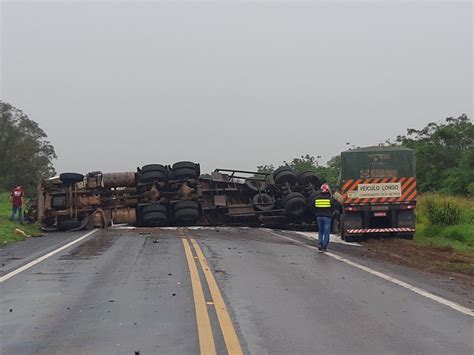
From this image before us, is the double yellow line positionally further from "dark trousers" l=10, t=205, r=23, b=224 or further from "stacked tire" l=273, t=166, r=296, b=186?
"dark trousers" l=10, t=205, r=23, b=224

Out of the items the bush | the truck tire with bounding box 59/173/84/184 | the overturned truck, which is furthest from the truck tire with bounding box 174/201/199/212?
the bush

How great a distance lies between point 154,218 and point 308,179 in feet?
21.3

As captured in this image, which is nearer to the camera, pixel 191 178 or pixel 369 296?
pixel 369 296

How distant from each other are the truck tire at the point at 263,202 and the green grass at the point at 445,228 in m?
5.87

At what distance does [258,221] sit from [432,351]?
60.0 ft

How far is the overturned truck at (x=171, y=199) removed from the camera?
22.3 meters

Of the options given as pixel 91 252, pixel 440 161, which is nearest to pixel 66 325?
pixel 91 252

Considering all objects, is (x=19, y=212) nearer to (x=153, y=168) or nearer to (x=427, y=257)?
(x=153, y=168)

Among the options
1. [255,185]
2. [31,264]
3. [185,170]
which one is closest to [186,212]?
[185,170]

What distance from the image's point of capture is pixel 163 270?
34.7 feet

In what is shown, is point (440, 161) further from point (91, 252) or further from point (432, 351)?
point (432, 351)

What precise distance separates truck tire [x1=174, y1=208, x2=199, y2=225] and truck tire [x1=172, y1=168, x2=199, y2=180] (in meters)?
1.40

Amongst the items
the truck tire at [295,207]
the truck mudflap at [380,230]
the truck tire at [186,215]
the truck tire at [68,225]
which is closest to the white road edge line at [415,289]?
the truck mudflap at [380,230]

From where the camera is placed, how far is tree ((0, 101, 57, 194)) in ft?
197
